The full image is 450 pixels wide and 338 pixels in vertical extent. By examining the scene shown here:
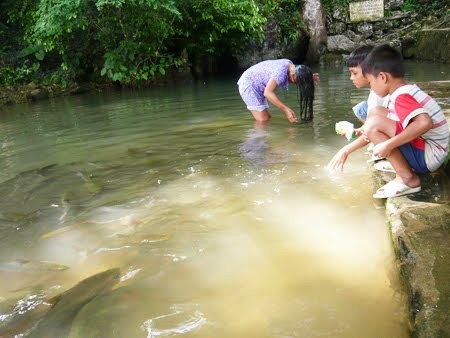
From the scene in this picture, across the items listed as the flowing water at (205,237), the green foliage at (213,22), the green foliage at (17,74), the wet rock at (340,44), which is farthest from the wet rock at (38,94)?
the wet rock at (340,44)

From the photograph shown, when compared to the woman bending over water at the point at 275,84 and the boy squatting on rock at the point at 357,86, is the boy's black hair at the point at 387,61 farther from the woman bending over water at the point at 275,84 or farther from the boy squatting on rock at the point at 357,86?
the woman bending over water at the point at 275,84

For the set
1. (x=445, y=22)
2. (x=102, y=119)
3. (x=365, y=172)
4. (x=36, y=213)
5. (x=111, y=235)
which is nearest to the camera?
(x=111, y=235)

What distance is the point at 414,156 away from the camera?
264cm

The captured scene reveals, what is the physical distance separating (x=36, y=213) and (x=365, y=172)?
8.59 feet

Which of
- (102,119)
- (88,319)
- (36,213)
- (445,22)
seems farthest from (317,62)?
(88,319)

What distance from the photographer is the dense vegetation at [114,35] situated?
388 inches

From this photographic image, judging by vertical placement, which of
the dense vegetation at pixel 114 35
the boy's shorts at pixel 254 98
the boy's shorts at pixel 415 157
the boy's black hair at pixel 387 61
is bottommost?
the boy's shorts at pixel 415 157

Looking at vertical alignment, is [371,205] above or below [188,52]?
below

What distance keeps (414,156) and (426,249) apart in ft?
3.31

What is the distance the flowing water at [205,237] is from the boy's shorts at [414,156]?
1.22ft

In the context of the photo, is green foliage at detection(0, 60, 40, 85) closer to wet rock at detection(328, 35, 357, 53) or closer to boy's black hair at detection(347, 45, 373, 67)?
wet rock at detection(328, 35, 357, 53)

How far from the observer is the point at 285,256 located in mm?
2156

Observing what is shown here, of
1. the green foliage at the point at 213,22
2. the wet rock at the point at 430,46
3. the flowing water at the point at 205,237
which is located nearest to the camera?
the flowing water at the point at 205,237

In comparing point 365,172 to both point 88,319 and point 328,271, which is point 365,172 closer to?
point 328,271
